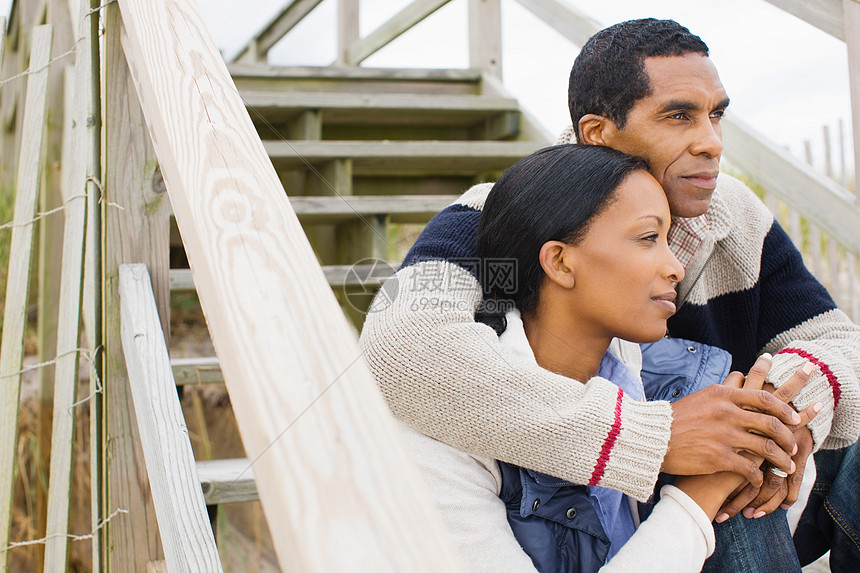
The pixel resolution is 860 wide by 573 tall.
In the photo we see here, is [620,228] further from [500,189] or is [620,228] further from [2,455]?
[2,455]

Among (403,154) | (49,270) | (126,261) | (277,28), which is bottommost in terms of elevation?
(49,270)

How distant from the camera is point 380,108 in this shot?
2.99 metres

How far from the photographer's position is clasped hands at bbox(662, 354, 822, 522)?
0.95 meters

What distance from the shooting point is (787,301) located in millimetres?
1428

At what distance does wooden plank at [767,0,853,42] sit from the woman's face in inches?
44.0

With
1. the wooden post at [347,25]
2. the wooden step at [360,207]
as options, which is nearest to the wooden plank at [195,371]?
the wooden step at [360,207]

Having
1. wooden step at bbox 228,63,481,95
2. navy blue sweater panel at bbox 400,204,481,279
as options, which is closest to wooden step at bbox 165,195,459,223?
wooden step at bbox 228,63,481,95

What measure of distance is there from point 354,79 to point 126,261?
225 centimetres

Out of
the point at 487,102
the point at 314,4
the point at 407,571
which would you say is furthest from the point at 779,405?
the point at 314,4

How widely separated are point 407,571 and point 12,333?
1.31 meters

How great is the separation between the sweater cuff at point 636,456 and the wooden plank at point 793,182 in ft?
4.40

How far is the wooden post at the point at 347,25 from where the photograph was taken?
14.5 ft

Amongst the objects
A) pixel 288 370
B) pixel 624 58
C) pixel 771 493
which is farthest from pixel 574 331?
pixel 288 370

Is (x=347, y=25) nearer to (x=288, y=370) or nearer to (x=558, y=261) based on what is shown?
(x=558, y=261)
